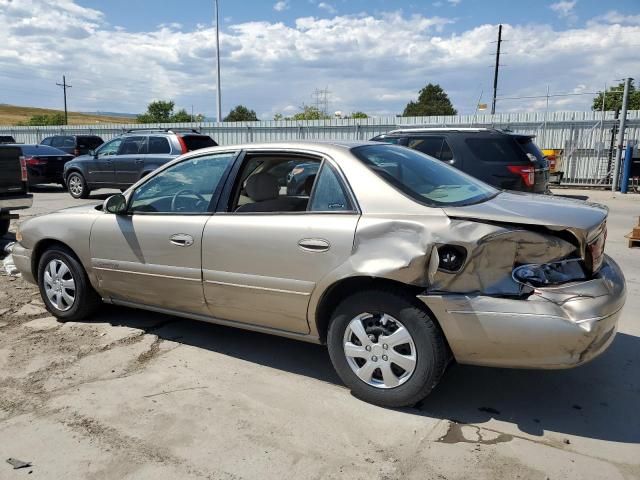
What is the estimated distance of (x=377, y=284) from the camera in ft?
10.8

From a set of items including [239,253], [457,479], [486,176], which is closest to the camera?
[457,479]

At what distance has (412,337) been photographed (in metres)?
3.18

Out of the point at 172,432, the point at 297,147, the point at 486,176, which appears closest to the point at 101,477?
the point at 172,432

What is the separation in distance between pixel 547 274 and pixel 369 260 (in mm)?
977

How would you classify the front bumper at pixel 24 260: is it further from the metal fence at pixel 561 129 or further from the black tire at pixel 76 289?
the metal fence at pixel 561 129

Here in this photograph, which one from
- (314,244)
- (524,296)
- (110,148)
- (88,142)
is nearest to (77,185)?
(110,148)

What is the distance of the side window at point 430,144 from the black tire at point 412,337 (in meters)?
6.13

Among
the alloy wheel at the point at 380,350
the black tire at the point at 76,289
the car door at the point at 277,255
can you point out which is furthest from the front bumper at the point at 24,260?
the alloy wheel at the point at 380,350

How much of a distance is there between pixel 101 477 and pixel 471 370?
2489mm

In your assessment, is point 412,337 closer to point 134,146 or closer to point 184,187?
point 184,187

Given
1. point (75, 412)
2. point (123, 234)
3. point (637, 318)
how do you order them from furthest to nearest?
point (637, 318) → point (123, 234) → point (75, 412)

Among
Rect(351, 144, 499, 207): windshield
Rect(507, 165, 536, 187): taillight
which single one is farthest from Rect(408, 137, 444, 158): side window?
Rect(351, 144, 499, 207): windshield

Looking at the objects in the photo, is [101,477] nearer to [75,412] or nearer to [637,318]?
[75,412]

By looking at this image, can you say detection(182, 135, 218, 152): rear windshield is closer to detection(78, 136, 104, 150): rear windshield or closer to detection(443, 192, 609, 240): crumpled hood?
detection(443, 192, 609, 240): crumpled hood
